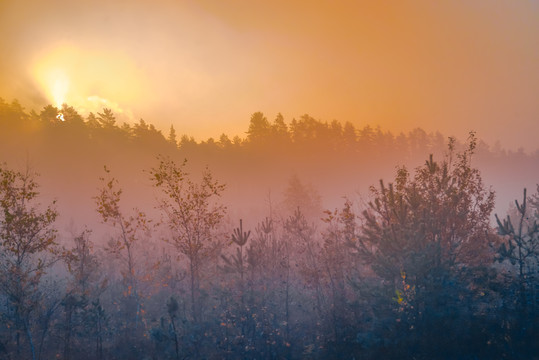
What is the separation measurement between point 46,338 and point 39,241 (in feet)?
19.3

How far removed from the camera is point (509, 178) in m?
125

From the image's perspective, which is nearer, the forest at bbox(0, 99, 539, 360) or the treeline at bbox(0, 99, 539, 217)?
the forest at bbox(0, 99, 539, 360)

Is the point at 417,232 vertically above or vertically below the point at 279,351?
above

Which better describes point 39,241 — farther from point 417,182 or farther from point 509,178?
point 509,178

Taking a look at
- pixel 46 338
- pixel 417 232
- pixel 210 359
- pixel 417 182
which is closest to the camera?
pixel 417 232

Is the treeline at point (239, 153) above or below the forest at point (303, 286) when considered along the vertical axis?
above

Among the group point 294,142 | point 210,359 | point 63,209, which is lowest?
point 210,359

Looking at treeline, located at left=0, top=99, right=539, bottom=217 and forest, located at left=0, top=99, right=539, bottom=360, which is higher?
treeline, located at left=0, top=99, right=539, bottom=217

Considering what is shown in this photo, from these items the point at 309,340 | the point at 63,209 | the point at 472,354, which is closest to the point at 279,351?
the point at 309,340

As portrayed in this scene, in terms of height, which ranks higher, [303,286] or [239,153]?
[239,153]

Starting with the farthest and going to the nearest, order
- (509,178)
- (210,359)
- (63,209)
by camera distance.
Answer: (509,178), (63,209), (210,359)

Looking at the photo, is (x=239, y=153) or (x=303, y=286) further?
(x=239, y=153)

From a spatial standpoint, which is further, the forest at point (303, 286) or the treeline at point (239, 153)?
the treeline at point (239, 153)

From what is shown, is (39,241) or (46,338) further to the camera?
(46,338)
